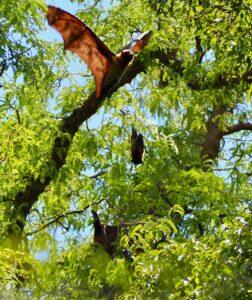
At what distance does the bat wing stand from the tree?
42 cm

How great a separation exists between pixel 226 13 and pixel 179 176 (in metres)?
4.15

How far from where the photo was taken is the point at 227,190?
13344 mm

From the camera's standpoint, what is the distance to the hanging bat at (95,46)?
11.0m

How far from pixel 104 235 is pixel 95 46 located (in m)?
3.29

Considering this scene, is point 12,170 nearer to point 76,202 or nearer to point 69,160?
point 69,160

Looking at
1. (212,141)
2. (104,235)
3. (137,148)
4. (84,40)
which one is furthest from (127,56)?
(212,141)

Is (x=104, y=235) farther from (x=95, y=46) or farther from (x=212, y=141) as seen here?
(x=212, y=141)

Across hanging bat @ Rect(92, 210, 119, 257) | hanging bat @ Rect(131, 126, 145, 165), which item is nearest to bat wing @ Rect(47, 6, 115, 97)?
hanging bat @ Rect(131, 126, 145, 165)

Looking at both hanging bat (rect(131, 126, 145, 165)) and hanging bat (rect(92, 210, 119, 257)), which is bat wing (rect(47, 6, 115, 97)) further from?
hanging bat (rect(92, 210, 119, 257))

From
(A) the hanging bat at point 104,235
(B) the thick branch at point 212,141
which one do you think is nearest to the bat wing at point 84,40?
(A) the hanging bat at point 104,235

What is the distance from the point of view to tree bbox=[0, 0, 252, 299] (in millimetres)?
8914

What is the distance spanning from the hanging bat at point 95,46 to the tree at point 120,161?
24 cm

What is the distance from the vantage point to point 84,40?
11305mm

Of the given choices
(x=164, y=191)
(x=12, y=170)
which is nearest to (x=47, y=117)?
(x=12, y=170)
